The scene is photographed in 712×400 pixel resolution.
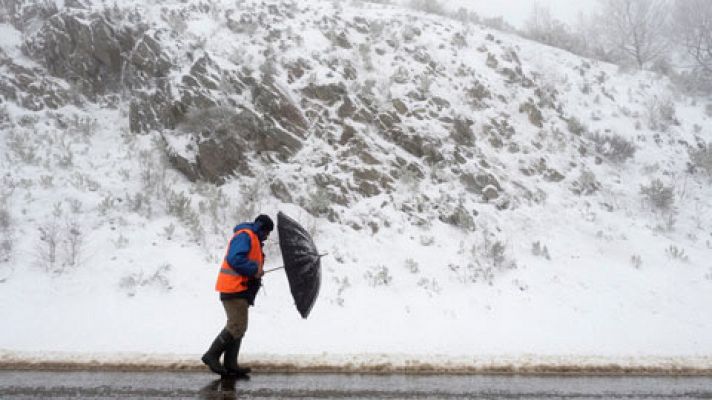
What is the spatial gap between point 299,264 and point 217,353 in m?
1.22

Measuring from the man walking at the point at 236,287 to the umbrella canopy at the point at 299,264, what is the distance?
0.24 m

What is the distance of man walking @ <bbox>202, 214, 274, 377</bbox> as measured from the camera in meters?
4.65

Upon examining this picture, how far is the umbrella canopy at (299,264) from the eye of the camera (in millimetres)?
4879

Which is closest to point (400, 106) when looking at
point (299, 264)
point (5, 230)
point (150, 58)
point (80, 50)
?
point (150, 58)

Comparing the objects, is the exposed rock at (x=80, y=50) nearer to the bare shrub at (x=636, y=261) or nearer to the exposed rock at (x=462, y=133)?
the exposed rock at (x=462, y=133)

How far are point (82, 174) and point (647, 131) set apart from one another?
579 inches

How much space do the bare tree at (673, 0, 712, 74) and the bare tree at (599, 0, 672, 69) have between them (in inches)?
28.5

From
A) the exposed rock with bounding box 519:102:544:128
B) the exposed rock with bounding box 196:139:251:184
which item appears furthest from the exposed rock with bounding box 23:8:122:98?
the exposed rock with bounding box 519:102:544:128

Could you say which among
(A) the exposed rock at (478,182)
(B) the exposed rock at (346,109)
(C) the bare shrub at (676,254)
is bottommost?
(C) the bare shrub at (676,254)

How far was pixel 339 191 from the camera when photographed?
9594 mm

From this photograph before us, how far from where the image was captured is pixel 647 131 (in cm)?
1363

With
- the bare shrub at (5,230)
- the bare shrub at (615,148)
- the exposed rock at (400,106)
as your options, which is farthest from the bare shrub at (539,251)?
the bare shrub at (5,230)

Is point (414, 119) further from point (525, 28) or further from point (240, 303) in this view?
point (525, 28)

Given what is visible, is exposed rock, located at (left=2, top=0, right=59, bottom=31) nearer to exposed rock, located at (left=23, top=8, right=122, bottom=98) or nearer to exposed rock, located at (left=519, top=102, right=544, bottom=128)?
exposed rock, located at (left=23, top=8, right=122, bottom=98)
